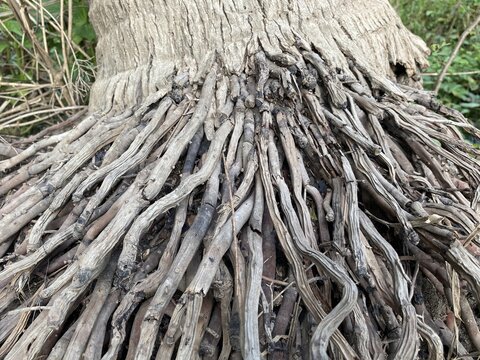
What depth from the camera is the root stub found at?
2.94 ft

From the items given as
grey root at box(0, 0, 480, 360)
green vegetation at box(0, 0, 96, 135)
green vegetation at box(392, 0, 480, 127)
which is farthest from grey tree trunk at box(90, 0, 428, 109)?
green vegetation at box(392, 0, 480, 127)

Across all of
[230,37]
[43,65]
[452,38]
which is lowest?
[452,38]

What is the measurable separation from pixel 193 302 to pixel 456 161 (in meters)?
0.83

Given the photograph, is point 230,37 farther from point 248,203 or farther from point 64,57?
point 64,57

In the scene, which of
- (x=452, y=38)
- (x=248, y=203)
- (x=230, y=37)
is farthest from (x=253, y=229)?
(x=452, y=38)

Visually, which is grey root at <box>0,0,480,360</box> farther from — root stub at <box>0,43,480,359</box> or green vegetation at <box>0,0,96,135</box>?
green vegetation at <box>0,0,96,135</box>

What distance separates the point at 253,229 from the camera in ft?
3.36

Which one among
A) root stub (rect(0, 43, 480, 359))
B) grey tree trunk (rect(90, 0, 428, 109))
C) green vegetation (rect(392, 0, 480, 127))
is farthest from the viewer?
green vegetation (rect(392, 0, 480, 127))

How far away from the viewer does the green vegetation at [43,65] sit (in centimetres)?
191

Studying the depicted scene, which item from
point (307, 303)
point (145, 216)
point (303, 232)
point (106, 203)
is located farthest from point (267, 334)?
point (106, 203)

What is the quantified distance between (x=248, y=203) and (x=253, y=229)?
70 millimetres

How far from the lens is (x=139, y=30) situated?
1471mm

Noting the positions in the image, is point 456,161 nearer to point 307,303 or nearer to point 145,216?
point 307,303

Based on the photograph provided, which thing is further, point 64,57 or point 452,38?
point 452,38
